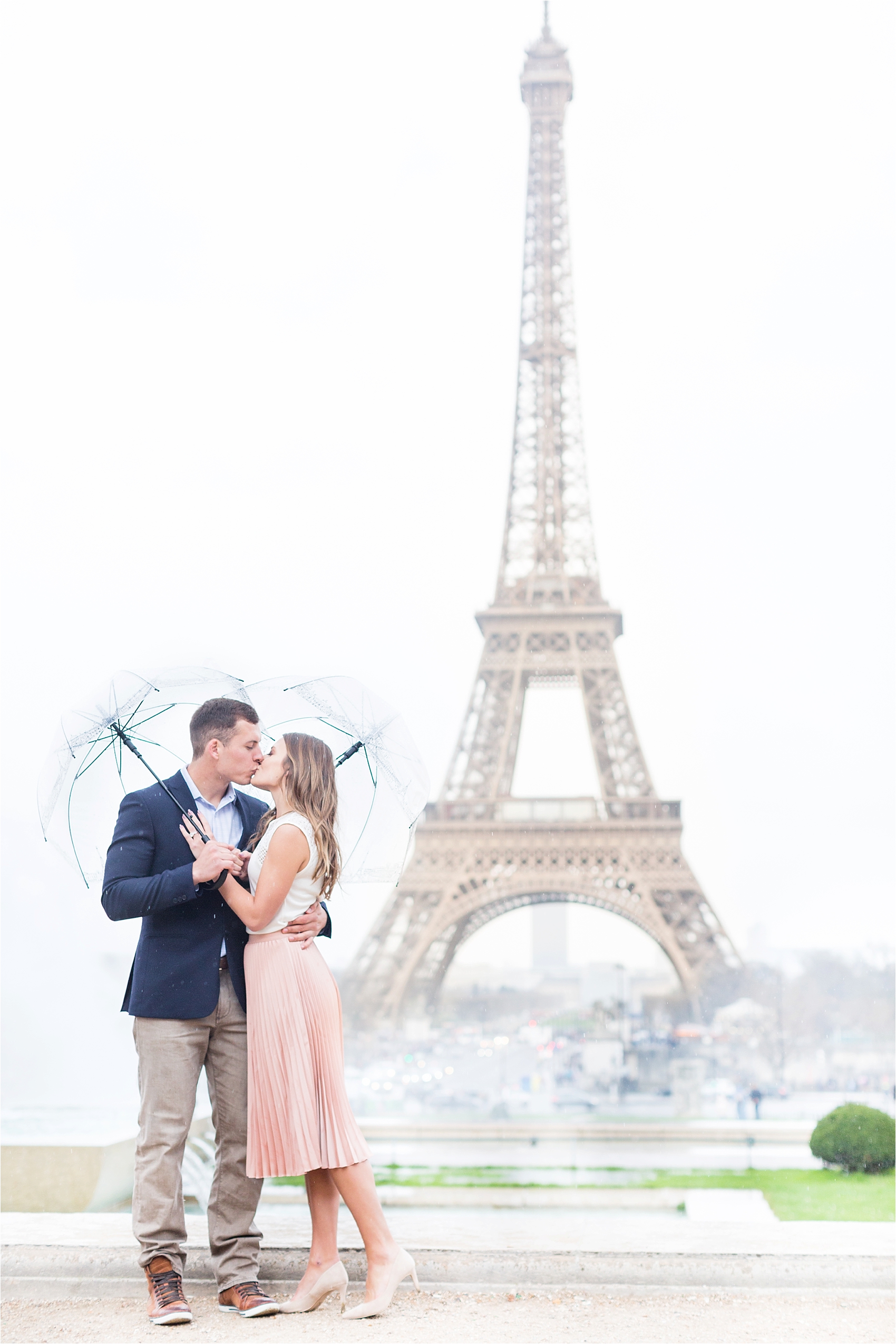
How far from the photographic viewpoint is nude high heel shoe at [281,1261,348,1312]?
89.0 inches

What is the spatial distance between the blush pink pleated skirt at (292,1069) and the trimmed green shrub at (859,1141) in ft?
14.9

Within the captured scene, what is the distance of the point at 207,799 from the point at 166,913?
0.82 ft

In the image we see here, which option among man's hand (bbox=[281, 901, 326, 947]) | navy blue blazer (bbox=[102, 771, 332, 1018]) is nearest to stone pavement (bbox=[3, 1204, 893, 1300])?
navy blue blazer (bbox=[102, 771, 332, 1018])

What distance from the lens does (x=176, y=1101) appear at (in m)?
2.28

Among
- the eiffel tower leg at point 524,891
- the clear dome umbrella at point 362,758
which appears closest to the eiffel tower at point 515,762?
the eiffel tower leg at point 524,891

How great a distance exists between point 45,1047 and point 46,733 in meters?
2.96

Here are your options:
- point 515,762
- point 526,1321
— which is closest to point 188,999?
point 526,1321

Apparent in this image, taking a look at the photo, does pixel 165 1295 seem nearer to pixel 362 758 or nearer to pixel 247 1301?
pixel 247 1301

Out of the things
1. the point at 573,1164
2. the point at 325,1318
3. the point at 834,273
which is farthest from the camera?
the point at 834,273

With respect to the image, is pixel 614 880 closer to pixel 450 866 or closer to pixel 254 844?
pixel 450 866

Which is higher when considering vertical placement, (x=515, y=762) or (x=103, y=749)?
(x=515, y=762)

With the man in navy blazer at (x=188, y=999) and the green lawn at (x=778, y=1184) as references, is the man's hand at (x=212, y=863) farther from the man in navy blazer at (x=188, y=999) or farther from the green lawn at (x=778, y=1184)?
the green lawn at (x=778, y=1184)

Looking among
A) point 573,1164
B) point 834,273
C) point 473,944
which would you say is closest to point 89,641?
point 573,1164

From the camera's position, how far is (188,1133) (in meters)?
2.24
